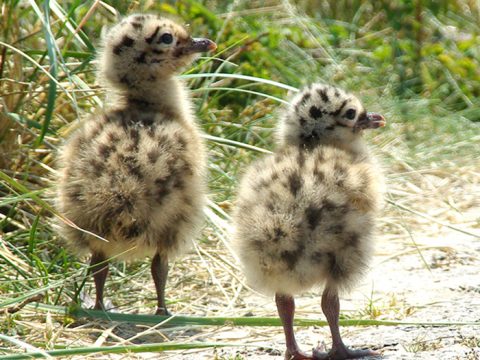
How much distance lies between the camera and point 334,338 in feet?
14.5

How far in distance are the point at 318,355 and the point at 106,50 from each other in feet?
6.83

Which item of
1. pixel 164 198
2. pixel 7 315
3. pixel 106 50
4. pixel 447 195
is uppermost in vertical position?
pixel 106 50

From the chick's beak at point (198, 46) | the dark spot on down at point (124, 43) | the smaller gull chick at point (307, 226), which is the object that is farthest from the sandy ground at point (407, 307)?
the dark spot on down at point (124, 43)

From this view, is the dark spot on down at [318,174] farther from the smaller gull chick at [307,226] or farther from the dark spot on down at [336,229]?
the dark spot on down at [336,229]

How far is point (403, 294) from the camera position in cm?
562

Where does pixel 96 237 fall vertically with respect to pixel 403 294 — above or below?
above

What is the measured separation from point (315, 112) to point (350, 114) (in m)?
0.18

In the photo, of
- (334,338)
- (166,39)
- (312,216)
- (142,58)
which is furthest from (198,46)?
(334,338)

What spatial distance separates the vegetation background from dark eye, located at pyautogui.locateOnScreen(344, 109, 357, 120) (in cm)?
71

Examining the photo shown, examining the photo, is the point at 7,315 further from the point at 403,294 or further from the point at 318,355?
the point at 403,294

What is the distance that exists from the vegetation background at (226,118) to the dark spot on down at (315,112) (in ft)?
2.33

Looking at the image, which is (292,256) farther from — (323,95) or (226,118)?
(226,118)

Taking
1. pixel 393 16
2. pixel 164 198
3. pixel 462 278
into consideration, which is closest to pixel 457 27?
pixel 393 16

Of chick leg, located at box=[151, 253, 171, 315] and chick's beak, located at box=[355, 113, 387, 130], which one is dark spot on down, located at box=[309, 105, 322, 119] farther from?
chick leg, located at box=[151, 253, 171, 315]
